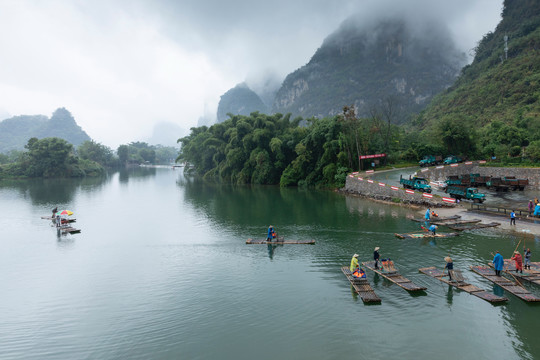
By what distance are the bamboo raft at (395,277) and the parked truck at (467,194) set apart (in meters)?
26.1

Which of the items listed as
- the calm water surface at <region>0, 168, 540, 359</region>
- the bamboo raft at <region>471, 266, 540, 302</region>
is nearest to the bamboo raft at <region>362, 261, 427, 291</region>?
the calm water surface at <region>0, 168, 540, 359</region>

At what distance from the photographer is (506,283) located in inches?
758

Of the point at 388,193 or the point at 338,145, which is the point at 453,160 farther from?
the point at 388,193

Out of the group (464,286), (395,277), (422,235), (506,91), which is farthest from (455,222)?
(506,91)

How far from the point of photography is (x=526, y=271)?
2073cm

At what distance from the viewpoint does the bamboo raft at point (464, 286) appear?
17.6 m

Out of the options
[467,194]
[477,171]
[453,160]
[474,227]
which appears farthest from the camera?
[453,160]

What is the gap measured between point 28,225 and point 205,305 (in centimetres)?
3659

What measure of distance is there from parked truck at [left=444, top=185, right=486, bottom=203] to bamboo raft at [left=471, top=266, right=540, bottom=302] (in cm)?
2278

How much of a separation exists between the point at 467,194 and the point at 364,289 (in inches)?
1210

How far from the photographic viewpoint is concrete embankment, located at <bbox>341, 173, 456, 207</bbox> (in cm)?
4282

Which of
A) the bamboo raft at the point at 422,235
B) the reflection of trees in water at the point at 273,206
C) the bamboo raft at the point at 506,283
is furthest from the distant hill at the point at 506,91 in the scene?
the bamboo raft at the point at 506,283

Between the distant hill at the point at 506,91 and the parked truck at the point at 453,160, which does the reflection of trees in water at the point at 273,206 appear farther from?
the distant hill at the point at 506,91

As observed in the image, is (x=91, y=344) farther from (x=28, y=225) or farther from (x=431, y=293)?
(x=28, y=225)
